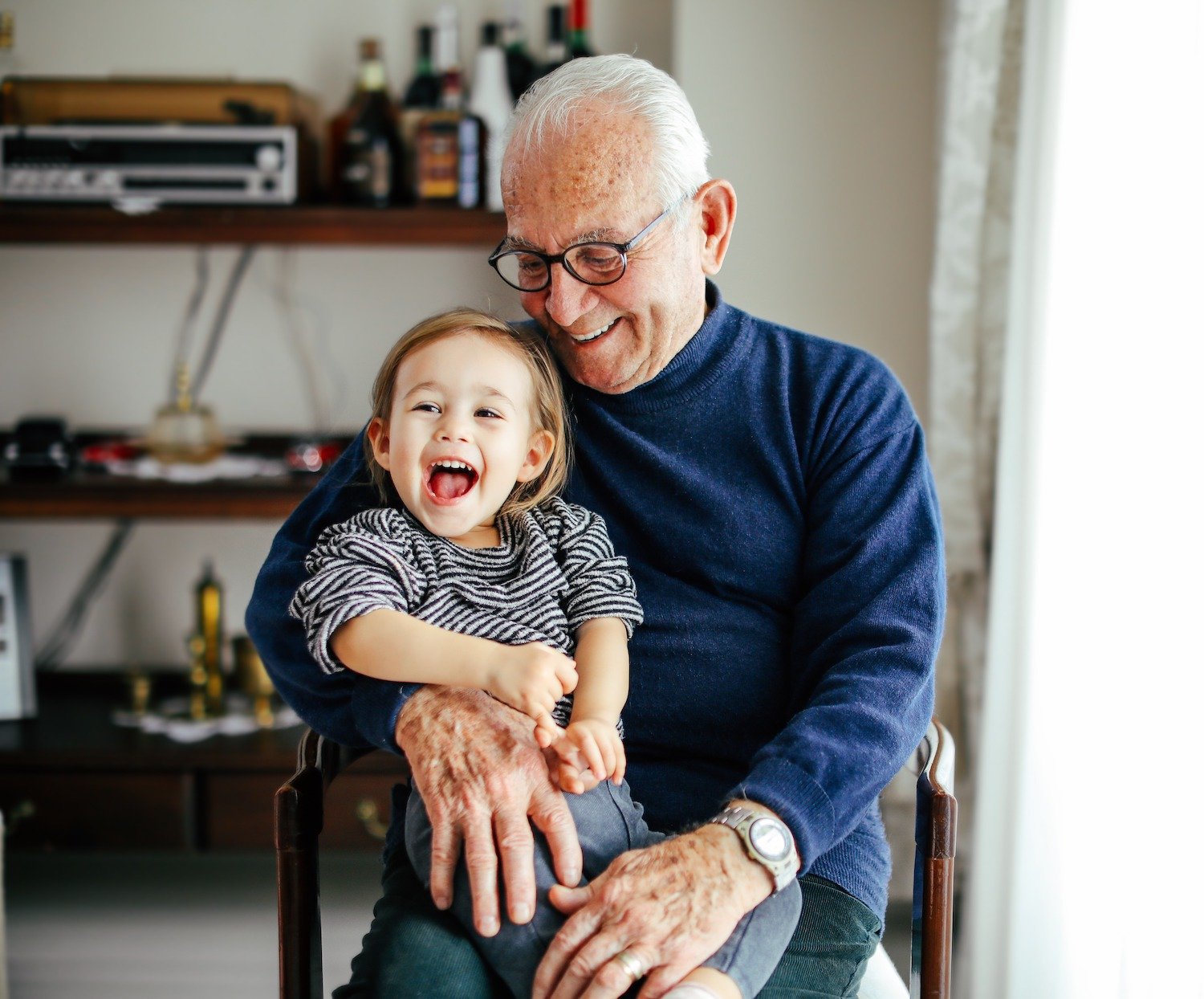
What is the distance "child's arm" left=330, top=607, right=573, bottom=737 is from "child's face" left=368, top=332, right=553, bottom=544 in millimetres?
145

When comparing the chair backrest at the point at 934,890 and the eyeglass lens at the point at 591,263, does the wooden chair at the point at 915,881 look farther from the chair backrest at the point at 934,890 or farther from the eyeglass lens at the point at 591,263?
the eyeglass lens at the point at 591,263

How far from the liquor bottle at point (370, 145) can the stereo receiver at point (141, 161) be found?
16cm

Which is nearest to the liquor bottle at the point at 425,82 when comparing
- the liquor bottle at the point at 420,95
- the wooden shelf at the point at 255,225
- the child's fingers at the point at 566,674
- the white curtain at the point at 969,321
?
the liquor bottle at the point at 420,95

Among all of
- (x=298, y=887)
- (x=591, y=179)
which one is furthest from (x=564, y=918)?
(x=591, y=179)

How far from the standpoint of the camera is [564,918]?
1106mm

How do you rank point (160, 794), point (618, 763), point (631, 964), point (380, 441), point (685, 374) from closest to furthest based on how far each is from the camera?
point (631, 964) < point (618, 763) < point (380, 441) < point (685, 374) < point (160, 794)

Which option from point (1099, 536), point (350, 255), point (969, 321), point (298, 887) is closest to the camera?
point (298, 887)

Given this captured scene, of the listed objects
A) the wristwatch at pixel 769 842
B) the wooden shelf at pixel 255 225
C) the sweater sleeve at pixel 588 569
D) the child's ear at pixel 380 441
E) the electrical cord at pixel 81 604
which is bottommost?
the electrical cord at pixel 81 604

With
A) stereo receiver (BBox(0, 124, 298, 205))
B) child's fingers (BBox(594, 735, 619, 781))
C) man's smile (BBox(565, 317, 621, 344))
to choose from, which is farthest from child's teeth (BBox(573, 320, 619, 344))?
stereo receiver (BBox(0, 124, 298, 205))

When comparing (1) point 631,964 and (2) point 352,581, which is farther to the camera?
(2) point 352,581

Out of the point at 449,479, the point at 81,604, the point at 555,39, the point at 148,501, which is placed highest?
the point at 555,39

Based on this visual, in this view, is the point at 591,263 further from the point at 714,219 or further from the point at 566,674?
the point at 566,674

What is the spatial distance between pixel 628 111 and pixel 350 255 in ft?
5.82

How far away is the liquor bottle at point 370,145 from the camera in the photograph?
8.70ft
